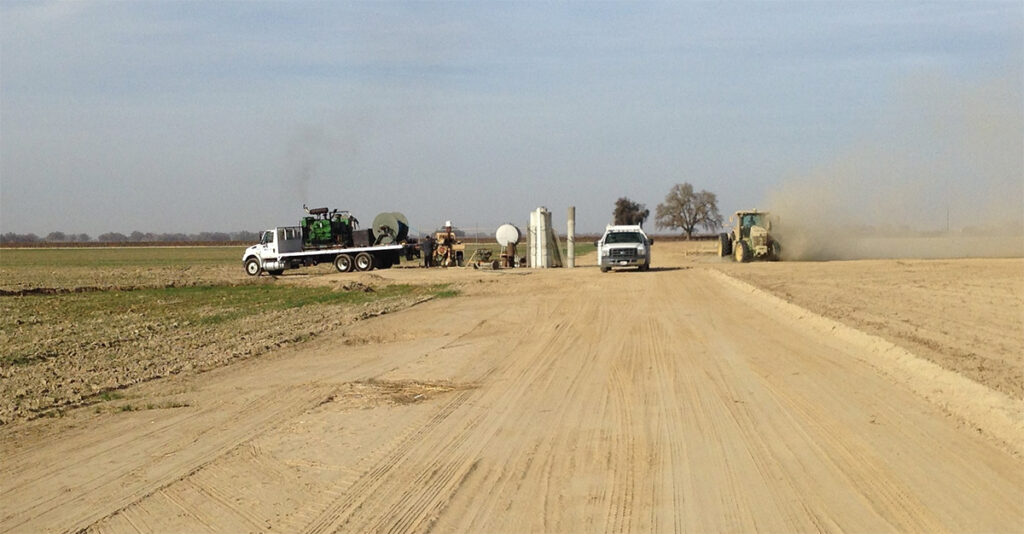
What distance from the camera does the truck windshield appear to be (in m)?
38.0

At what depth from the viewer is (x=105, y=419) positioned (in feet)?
31.6

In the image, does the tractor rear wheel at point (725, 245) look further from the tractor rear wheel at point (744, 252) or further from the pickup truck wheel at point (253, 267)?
the pickup truck wheel at point (253, 267)

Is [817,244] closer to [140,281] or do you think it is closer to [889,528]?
[140,281]

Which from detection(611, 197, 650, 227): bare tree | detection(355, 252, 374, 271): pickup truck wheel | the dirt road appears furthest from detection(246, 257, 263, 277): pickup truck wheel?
detection(611, 197, 650, 227): bare tree

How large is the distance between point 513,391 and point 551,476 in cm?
369

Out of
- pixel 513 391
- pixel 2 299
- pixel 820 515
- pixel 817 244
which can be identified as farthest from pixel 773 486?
pixel 817 244

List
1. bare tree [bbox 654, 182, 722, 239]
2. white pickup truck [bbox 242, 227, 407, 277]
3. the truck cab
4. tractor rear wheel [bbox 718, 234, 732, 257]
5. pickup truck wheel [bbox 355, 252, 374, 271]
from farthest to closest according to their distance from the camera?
bare tree [bbox 654, 182, 722, 239] < tractor rear wheel [bbox 718, 234, 732, 257] < the truck cab < white pickup truck [bbox 242, 227, 407, 277] < pickup truck wheel [bbox 355, 252, 374, 271]

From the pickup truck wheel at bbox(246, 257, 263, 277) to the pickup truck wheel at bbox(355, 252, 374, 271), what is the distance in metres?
5.09

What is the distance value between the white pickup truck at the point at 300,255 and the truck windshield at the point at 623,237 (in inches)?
453

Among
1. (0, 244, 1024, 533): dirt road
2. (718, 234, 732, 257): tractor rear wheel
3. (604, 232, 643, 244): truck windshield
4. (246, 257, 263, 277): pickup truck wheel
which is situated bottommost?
(0, 244, 1024, 533): dirt road

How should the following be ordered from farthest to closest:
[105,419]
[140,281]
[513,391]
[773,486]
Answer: [140,281], [513,391], [105,419], [773,486]

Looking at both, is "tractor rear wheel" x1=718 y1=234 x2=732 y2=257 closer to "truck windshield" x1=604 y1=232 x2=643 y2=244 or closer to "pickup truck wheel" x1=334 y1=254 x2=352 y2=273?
"truck windshield" x1=604 y1=232 x2=643 y2=244

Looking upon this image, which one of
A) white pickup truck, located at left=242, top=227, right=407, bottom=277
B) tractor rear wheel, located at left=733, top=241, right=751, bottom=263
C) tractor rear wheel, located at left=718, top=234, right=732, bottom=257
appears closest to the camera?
white pickup truck, located at left=242, top=227, right=407, bottom=277

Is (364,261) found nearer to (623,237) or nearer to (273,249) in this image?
(273,249)
